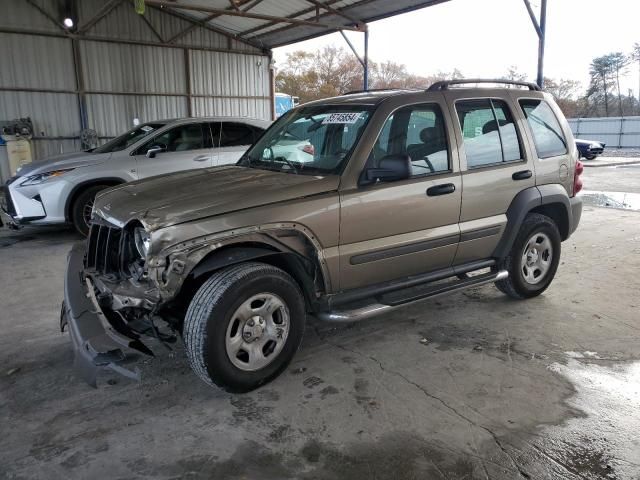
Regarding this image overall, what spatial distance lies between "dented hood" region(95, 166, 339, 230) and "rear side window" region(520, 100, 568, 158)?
2.21m

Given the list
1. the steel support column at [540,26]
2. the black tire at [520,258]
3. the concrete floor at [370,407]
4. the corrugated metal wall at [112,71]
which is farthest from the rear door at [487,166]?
the corrugated metal wall at [112,71]

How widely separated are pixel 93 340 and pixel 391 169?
2.10m

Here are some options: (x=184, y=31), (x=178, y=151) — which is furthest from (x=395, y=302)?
(x=184, y=31)

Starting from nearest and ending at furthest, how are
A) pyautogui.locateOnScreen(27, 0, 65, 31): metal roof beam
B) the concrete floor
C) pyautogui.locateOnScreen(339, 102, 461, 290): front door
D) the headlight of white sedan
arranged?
1. the concrete floor
2. pyautogui.locateOnScreen(339, 102, 461, 290): front door
3. the headlight of white sedan
4. pyautogui.locateOnScreen(27, 0, 65, 31): metal roof beam

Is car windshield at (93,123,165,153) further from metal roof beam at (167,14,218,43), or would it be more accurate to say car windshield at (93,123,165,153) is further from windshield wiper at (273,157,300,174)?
metal roof beam at (167,14,218,43)

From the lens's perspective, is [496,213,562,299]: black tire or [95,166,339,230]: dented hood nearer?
[95,166,339,230]: dented hood

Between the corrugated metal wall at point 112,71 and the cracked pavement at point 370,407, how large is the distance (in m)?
11.3

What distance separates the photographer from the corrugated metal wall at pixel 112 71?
13.4 metres

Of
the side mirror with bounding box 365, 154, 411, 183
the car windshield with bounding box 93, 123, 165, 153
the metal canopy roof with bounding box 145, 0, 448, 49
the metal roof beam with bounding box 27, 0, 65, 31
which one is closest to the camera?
the side mirror with bounding box 365, 154, 411, 183

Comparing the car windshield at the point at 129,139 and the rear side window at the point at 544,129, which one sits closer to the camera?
Result: the rear side window at the point at 544,129

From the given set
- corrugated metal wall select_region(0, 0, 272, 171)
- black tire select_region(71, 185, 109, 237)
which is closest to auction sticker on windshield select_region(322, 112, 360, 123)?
black tire select_region(71, 185, 109, 237)

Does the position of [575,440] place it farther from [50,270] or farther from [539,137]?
[50,270]

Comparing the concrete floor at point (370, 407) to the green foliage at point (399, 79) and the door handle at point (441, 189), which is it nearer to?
the door handle at point (441, 189)

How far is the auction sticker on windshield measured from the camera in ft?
12.4
